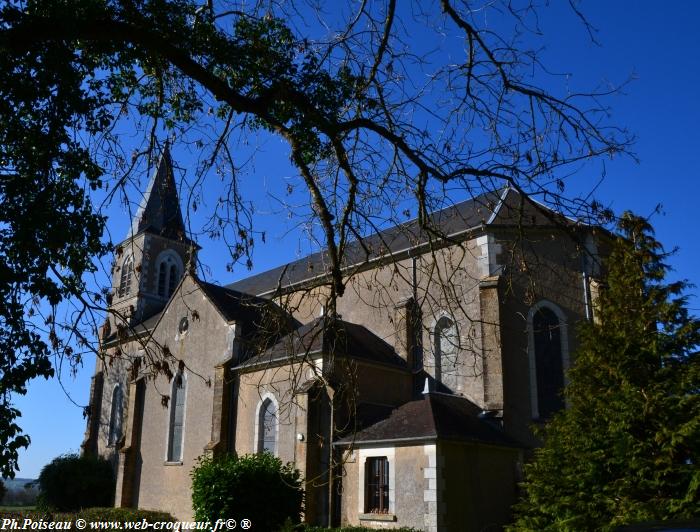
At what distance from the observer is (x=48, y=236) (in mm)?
6164

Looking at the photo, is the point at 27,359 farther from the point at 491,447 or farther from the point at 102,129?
the point at 491,447

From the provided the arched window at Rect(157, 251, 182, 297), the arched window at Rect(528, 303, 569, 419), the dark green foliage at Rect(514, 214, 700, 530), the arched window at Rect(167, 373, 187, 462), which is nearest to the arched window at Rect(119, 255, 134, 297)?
the arched window at Rect(157, 251, 182, 297)

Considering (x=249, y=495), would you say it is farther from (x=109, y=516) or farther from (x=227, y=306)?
(x=227, y=306)

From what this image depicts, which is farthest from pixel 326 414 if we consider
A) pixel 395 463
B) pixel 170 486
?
pixel 170 486

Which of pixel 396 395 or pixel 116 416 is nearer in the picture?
Result: pixel 396 395

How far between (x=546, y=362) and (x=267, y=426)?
9.04 metres

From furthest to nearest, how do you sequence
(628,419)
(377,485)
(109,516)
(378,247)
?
(109,516), (377,485), (378,247), (628,419)

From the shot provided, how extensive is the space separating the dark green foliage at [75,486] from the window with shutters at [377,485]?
16208 millimetres

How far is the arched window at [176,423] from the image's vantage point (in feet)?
80.3

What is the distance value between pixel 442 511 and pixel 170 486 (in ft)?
40.4

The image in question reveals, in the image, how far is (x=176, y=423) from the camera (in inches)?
981

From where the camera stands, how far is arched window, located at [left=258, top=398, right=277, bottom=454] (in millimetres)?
20328

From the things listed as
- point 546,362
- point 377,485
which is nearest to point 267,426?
point 377,485

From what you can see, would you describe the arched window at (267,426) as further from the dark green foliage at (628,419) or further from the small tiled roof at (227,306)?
the dark green foliage at (628,419)
